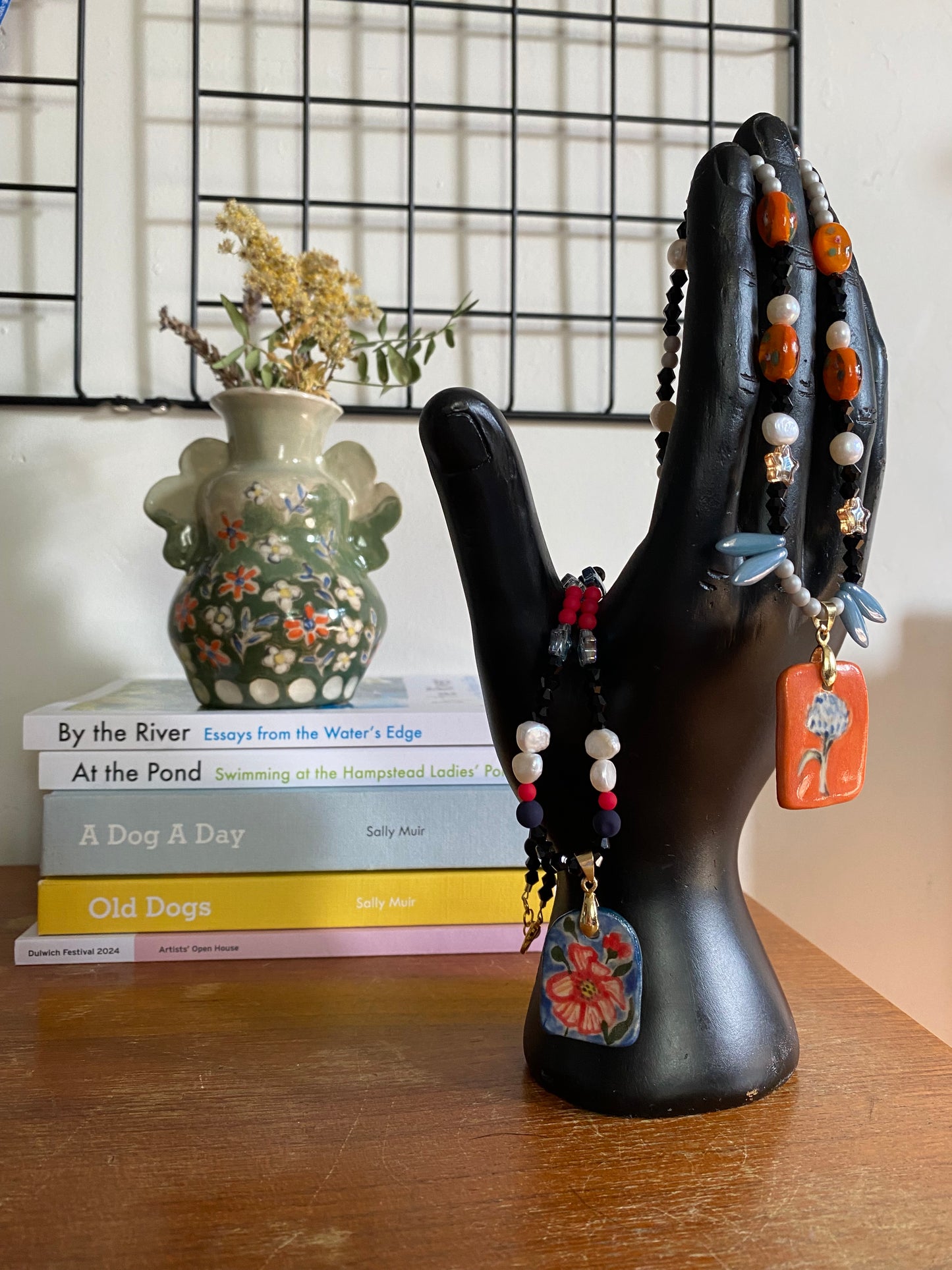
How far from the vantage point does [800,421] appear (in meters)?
0.41

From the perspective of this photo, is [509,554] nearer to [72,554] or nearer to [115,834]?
[115,834]

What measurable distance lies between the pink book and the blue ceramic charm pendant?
0.67 feet

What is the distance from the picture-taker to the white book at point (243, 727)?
2.07 feet

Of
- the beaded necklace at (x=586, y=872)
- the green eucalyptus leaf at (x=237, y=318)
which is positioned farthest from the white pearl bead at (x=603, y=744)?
the green eucalyptus leaf at (x=237, y=318)

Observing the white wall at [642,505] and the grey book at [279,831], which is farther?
the white wall at [642,505]

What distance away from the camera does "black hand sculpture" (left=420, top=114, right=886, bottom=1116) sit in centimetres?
40

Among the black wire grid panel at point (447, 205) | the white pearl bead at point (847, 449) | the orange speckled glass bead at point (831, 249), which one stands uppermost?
the black wire grid panel at point (447, 205)

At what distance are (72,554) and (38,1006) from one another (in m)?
0.46

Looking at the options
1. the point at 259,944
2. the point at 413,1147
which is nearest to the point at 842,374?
the point at 413,1147

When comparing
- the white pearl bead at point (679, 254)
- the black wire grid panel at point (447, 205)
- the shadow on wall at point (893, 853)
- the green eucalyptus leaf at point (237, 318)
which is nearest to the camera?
the white pearl bead at point (679, 254)

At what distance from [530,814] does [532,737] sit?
1.4 inches

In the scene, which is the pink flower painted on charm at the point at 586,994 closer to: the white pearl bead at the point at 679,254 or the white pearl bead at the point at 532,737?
the white pearl bead at the point at 532,737

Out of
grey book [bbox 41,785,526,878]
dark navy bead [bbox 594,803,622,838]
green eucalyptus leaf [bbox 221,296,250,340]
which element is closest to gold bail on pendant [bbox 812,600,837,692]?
dark navy bead [bbox 594,803,622,838]

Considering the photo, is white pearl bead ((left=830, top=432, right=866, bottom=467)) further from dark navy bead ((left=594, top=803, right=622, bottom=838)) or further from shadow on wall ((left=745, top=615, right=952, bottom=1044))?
shadow on wall ((left=745, top=615, right=952, bottom=1044))
